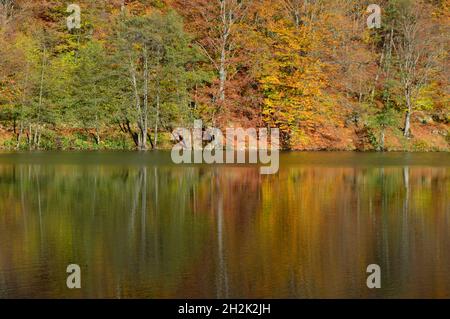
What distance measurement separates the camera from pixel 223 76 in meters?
52.2

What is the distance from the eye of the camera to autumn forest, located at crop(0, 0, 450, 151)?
49875 mm

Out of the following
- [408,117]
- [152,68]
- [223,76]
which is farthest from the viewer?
[408,117]

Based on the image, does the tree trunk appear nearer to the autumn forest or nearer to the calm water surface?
the autumn forest

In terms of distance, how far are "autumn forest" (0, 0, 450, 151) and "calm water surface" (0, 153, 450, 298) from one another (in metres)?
20.0

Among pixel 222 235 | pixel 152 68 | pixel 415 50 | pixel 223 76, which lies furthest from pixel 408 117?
pixel 222 235

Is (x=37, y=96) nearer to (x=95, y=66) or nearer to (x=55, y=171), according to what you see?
(x=95, y=66)

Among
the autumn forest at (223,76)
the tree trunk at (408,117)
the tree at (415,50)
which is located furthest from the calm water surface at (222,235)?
the tree at (415,50)

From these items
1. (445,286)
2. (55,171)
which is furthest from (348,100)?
(445,286)

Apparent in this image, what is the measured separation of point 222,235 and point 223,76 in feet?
121

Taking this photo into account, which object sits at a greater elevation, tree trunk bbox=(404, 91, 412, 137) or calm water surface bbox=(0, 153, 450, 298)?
tree trunk bbox=(404, 91, 412, 137)

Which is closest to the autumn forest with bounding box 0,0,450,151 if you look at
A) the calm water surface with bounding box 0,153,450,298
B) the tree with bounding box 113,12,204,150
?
the tree with bounding box 113,12,204,150

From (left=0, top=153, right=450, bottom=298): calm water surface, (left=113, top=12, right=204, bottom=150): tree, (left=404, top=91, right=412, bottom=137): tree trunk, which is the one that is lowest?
(left=0, top=153, right=450, bottom=298): calm water surface

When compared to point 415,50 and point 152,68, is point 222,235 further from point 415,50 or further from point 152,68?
point 415,50

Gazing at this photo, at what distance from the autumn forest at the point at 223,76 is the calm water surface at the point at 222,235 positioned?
1997 cm
